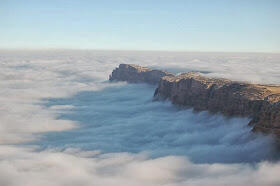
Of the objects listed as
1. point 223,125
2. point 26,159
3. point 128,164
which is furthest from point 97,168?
point 223,125

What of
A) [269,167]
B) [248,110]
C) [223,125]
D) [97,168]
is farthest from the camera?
[223,125]

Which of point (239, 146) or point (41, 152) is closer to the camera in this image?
point (239, 146)

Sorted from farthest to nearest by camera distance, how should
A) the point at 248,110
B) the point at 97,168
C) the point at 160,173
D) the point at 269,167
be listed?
the point at 248,110 → the point at 97,168 → the point at 160,173 → the point at 269,167

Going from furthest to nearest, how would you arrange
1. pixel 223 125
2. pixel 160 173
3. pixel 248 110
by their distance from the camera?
pixel 223 125
pixel 248 110
pixel 160 173

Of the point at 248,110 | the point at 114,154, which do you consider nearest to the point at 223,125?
the point at 248,110

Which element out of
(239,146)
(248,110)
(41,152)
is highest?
(248,110)

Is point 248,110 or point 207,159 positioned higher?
point 248,110

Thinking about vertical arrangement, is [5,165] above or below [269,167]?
below

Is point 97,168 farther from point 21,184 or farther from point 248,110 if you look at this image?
point 248,110

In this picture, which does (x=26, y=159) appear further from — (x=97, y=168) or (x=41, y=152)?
(x=97, y=168)
